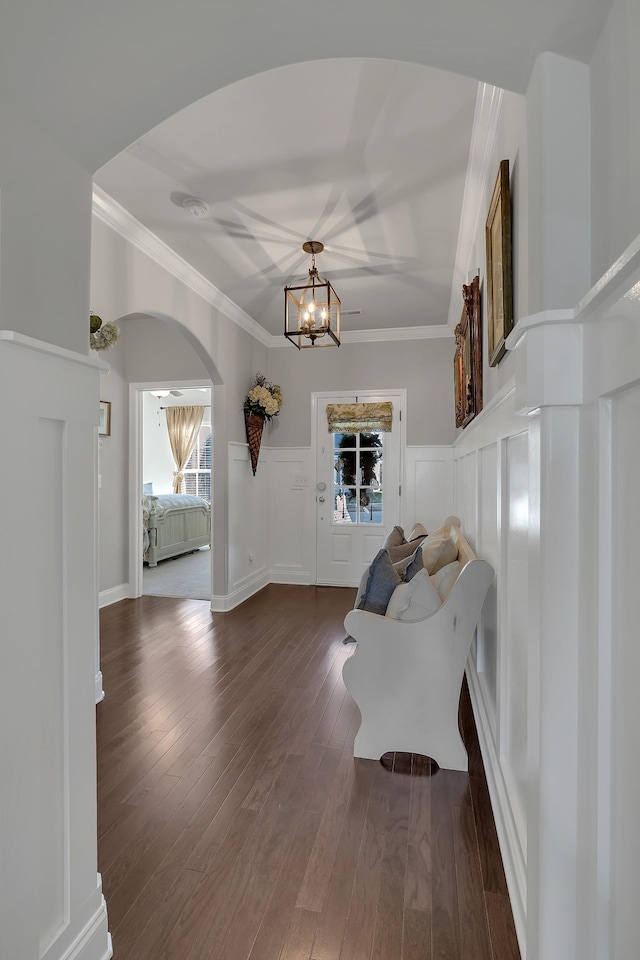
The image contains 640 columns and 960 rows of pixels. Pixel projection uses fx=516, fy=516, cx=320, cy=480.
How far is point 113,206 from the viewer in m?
2.85

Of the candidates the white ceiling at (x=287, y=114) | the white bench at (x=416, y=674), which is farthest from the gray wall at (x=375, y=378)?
the white bench at (x=416, y=674)

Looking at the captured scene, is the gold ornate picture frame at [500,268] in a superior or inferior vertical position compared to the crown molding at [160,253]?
inferior

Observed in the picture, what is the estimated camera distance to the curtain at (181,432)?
9758mm

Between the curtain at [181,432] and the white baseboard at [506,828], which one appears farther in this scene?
the curtain at [181,432]

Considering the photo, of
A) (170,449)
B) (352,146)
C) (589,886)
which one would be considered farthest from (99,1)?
(170,449)

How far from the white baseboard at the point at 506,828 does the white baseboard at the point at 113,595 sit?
348 centimetres

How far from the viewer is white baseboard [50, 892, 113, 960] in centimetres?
117

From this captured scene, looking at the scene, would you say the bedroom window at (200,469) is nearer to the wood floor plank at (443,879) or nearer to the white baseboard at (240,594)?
the white baseboard at (240,594)

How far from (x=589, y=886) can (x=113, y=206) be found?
335 cm

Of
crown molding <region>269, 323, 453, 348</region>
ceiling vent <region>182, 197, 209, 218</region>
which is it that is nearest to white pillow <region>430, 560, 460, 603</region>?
ceiling vent <region>182, 197, 209, 218</region>

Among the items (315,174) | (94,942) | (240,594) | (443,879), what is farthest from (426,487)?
(94,942)

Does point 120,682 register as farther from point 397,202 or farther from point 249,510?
point 397,202

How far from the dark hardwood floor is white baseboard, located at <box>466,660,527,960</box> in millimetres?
56

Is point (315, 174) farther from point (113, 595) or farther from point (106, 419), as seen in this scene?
point (113, 595)
